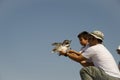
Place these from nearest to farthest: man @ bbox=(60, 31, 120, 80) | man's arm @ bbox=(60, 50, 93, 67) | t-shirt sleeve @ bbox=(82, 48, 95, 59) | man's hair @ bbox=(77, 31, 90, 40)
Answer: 1. man @ bbox=(60, 31, 120, 80)
2. t-shirt sleeve @ bbox=(82, 48, 95, 59)
3. man's arm @ bbox=(60, 50, 93, 67)
4. man's hair @ bbox=(77, 31, 90, 40)

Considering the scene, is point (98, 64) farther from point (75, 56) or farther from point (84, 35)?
point (84, 35)

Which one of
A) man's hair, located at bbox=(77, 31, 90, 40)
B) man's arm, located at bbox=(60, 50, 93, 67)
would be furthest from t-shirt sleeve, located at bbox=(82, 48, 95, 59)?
man's hair, located at bbox=(77, 31, 90, 40)

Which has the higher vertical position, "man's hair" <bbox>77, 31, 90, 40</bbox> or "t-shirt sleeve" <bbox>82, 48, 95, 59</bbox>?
"man's hair" <bbox>77, 31, 90, 40</bbox>

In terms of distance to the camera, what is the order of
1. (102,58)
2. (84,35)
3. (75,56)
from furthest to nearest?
(84,35), (75,56), (102,58)

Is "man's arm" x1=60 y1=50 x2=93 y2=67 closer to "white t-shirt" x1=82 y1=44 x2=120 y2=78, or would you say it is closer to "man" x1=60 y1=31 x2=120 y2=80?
"man" x1=60 y1=31 x2=120 y2=80

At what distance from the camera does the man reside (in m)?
9.53

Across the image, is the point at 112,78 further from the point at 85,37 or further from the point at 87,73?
the point at 85,37

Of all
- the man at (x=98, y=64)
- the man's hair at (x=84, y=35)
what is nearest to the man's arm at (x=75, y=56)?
the man at (x=98, y=64)

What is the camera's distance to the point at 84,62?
9898mm

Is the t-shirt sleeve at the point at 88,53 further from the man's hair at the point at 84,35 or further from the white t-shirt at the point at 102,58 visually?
the man's hair at the point at 84,35

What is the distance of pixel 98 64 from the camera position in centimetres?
966

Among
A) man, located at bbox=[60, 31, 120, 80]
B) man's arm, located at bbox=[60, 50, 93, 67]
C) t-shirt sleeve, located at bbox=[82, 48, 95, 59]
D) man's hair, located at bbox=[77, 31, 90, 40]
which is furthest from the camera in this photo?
man's hair, located at bbox=[77, 31, 90, 40]

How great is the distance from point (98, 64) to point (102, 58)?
0.69ft

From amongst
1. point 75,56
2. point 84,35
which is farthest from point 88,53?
point 84,35
